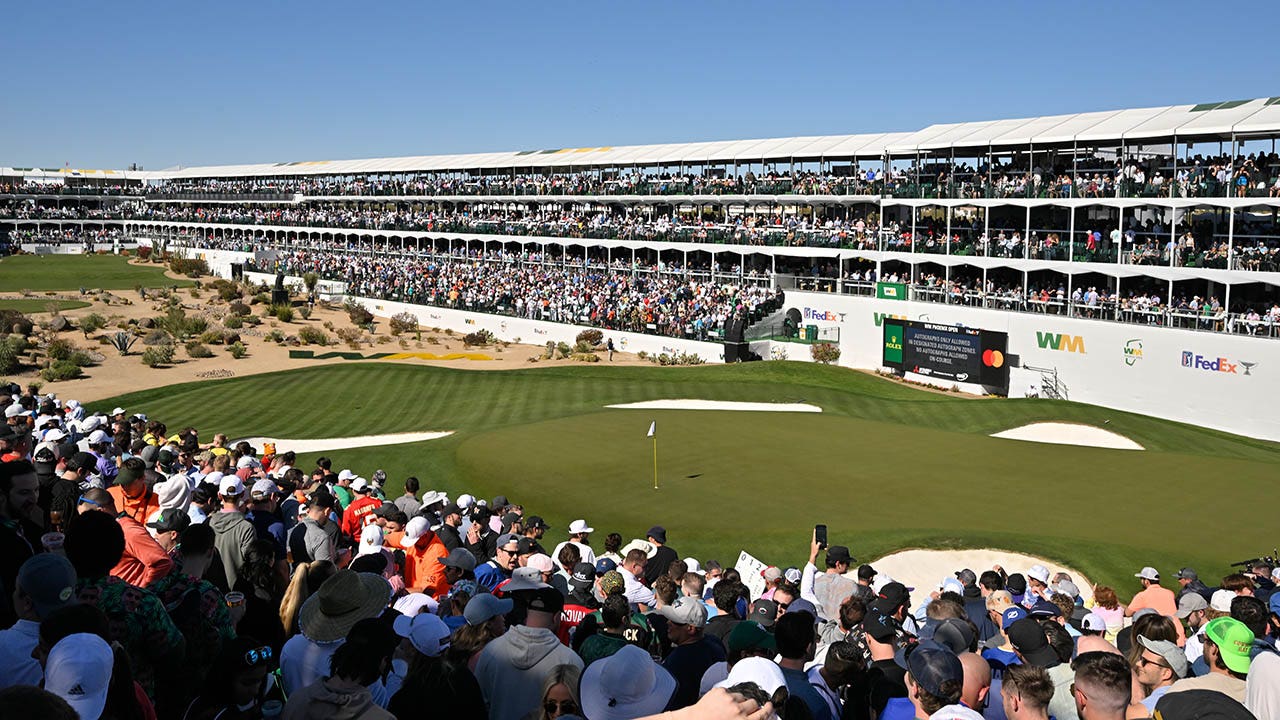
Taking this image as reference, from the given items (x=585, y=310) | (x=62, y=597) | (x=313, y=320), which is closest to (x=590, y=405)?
(x=585, y=310)

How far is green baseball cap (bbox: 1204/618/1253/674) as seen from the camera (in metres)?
6.12

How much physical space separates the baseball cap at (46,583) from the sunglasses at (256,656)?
3.04ft

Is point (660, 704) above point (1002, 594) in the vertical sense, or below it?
above

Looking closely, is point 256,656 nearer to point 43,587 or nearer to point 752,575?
point 43,587

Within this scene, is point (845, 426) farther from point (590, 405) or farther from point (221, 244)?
point (221, 244)

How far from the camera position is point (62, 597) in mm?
5227

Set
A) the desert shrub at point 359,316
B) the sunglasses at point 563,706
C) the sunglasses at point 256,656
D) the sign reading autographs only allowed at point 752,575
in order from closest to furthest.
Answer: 1. the sunglasses at point 563,706
2. the sunglasses at point 256,656
3. the sign reading autographs only allowed at point 752,575
4. the desert shrub at point 359,316

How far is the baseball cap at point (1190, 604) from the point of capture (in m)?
9.44

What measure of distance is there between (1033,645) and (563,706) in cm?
351

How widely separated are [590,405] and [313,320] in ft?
110

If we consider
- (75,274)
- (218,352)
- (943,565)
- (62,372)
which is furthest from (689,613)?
(75,274)

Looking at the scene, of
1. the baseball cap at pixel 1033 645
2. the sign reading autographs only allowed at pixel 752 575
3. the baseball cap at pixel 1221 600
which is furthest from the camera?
the sign reading autographs only allowed at pixel 752 575

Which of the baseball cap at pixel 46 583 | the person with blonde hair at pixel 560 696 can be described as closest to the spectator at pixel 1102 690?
the person with blonde hair at pixel 560 696

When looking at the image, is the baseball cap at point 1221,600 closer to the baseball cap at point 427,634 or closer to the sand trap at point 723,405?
the baseball cap at point 427,634
